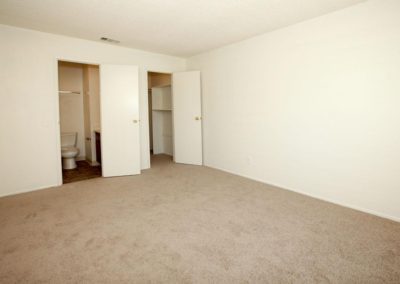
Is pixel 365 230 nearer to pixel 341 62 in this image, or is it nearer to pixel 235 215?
pixel 235 215

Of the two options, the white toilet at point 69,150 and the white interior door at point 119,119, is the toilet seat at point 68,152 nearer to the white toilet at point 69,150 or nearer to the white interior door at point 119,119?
the white toilet at point 69,150

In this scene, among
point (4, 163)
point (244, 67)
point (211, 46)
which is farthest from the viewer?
point (211, 46)

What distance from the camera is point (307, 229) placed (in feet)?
7.78

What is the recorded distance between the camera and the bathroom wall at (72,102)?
541 cm

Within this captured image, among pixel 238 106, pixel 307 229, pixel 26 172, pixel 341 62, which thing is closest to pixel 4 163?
pixel 26 172

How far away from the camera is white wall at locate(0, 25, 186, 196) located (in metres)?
3.36

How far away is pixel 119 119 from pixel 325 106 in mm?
3294

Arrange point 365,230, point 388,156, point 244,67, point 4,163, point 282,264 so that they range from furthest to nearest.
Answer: point 244,67 < point 4,163 < point 388,156 < point 365,230 < point 282,264

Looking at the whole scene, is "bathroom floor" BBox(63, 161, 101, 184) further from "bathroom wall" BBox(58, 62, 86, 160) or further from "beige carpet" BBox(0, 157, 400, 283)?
"bathroom wall" BBox(58, 62, 86, 160)

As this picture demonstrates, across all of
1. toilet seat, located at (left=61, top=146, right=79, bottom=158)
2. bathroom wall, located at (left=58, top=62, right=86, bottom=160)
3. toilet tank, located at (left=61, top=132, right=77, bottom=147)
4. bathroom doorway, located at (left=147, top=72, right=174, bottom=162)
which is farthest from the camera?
bathroom doorway, located at (left=147, top=72, right=174, bottom=162)

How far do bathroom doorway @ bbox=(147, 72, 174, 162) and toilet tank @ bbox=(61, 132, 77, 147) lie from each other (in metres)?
1.82

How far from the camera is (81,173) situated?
4.62 m

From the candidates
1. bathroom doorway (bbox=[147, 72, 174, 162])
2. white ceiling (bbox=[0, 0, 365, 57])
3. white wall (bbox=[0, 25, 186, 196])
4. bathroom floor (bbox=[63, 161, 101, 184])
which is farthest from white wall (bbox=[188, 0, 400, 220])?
white wall (bbox=[0, 25, 186, 196])

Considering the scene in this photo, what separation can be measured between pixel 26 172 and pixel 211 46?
3.63 meters
